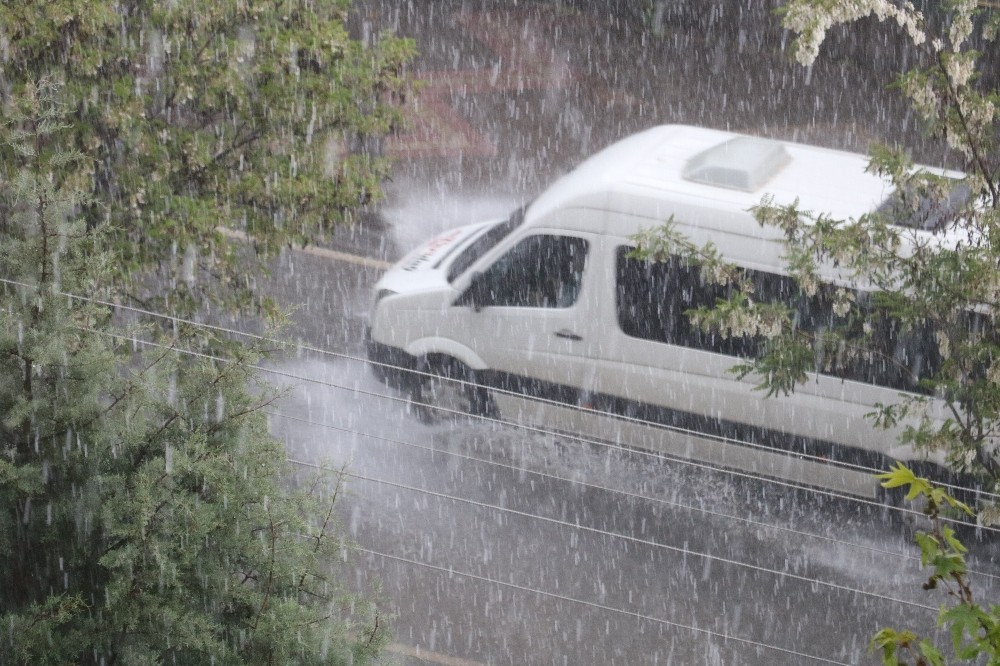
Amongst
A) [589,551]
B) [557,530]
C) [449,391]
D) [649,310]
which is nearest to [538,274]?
[649,310]

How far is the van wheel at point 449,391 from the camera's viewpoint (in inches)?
387

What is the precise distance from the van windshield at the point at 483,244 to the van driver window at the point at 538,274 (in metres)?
0.46

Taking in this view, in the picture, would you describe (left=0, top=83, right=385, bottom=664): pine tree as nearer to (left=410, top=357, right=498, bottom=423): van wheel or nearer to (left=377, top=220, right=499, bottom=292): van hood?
(left=410, top=357, right=498, bottom=423): van wheel

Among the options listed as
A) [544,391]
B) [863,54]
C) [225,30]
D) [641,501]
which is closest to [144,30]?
[225,30]

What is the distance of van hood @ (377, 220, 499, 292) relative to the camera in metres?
9.99

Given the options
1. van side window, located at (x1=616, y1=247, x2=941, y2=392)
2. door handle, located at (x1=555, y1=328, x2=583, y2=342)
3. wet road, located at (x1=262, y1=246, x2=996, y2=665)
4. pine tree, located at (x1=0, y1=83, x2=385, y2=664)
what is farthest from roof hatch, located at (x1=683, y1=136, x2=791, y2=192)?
pine tree, located at (x1=0, y1=83, x2=385, y2=664)

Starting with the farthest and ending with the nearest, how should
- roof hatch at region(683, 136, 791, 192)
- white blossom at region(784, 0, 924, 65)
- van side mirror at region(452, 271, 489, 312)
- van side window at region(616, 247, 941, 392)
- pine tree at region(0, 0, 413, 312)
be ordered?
van side mirror at region(452, 271, 489, 312)
roof hatch at region(683, 136, 791, 192)
van side window at region(616, 247, 941, 392)
pine tree at region(0, 0, 413, 312)
white blossom at region(784, 0, 924, 65)

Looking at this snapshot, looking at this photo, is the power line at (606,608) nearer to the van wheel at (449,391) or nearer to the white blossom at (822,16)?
the van wheel at (449,391)

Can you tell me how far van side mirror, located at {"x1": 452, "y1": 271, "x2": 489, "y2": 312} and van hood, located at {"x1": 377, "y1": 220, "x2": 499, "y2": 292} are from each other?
0.36m

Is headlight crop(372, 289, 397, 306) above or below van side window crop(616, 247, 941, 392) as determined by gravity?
below

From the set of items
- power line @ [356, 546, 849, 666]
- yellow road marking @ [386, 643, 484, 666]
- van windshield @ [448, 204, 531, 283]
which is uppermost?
van windshield @ [448, 204, 531, 283]

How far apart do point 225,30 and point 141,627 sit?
4490mm

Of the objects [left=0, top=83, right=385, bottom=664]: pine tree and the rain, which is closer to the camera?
[left=0, top=83, right=385, bottom=664]: pine tree

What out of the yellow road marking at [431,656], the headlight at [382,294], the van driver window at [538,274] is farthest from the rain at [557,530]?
the headlight at [382,294]
